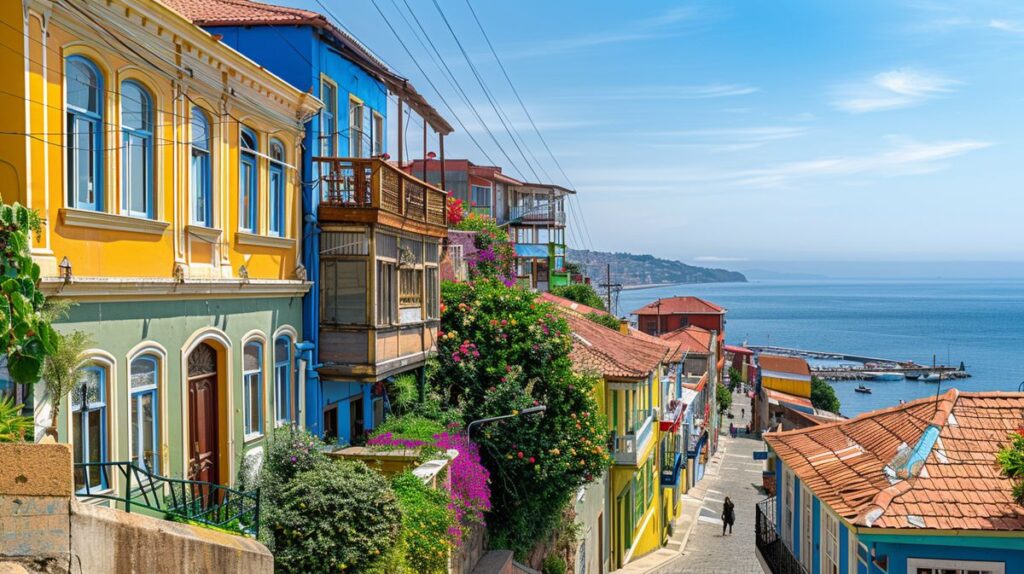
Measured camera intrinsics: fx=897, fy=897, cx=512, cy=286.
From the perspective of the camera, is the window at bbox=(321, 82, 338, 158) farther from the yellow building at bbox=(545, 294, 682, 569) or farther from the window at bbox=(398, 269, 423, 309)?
the yellow building at bbox=(545, 294, 682, 569)

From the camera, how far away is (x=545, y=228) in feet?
200

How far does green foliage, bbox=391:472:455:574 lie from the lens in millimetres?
12781

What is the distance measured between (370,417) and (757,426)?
63854 millimetres

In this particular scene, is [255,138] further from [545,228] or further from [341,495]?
[545,228]

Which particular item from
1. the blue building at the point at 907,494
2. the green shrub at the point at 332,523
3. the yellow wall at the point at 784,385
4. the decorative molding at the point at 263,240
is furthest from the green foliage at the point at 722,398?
the green shrub at the point at 332,523

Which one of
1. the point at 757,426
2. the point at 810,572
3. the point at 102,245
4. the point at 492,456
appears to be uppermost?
the point at 102,245

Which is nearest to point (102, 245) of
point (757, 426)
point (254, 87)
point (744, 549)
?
point (254, 87)

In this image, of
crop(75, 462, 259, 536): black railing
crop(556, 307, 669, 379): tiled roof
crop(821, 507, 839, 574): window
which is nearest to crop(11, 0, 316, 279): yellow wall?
crop(75, 462, 259, 536): black railing

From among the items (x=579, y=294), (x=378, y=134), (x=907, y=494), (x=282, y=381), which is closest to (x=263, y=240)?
(x=282, y=381)

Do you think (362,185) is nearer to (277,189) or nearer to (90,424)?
(277,189)

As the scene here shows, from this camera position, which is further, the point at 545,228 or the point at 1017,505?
the point at 545,228

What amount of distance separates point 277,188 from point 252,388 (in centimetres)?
334

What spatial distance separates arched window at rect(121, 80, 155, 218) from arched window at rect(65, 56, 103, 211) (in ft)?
1.46

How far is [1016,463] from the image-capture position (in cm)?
1240
